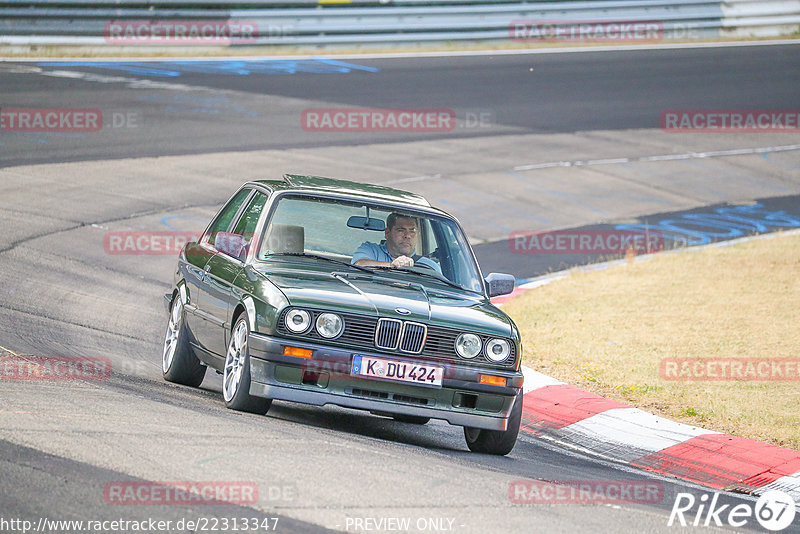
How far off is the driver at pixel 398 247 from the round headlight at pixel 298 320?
1.37 m

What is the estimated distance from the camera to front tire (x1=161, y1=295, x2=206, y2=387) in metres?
8.78

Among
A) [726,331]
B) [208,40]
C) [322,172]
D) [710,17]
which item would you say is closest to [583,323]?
[726,331]

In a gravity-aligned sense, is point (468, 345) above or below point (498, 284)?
below

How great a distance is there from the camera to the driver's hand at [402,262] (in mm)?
8422

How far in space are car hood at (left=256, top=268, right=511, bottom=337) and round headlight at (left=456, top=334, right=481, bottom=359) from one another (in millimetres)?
57

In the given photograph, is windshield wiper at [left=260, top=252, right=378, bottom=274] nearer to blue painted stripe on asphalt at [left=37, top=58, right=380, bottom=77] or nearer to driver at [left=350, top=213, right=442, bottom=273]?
driver at [left=350, top=213, right=442, bottom=273]

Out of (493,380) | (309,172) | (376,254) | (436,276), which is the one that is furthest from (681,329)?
(309,172)

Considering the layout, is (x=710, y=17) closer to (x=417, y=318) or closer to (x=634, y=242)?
(x=634, y=242)

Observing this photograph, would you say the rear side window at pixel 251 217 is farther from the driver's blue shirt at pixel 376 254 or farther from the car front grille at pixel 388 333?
the car front grille at pixel 388 333

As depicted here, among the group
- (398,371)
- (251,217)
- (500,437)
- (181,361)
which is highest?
(251,217)

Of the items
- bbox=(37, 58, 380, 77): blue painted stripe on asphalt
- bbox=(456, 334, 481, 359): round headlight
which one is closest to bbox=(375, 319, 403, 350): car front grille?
bbox=(456, 334, 481, 359): round headlight

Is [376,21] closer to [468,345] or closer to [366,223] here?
[366,223]

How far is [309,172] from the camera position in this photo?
18891mm

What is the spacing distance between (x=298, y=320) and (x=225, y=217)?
2553mm
